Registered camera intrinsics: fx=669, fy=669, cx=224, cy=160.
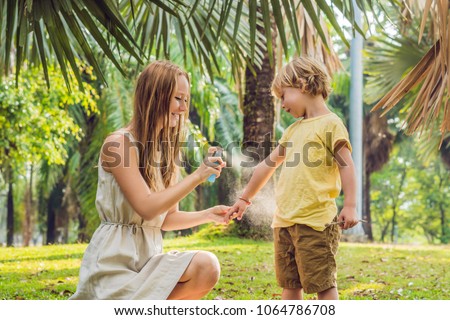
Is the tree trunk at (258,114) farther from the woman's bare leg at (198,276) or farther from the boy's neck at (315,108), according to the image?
the woman's bare leg at (198,276)

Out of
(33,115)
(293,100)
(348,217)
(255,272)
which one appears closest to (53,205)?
(33,115)

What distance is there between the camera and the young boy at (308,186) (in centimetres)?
312

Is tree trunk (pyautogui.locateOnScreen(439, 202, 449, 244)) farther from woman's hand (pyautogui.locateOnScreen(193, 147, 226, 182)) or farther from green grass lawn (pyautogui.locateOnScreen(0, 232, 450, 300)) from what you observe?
woman's hand (pyautogui.locateOnScreen(193, 147, 226, 182))

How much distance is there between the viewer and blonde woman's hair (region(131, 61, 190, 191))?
2850 millimetres

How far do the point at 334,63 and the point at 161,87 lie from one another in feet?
18.3

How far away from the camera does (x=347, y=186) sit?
3.07m

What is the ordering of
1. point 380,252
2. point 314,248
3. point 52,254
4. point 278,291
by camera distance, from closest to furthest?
point 314,248, point 278,291, point 52,254, point 380,252

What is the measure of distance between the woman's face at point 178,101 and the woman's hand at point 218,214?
0.44m

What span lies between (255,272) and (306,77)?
302 cm

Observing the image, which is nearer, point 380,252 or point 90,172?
point 380,252

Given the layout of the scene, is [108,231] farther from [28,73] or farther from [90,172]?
[90,172]

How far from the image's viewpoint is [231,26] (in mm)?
5273

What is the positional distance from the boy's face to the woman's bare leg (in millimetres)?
1019

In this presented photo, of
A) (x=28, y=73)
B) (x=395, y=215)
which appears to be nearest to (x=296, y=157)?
(x=28, y=73)
